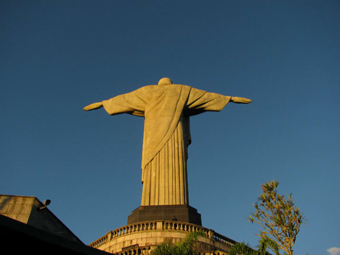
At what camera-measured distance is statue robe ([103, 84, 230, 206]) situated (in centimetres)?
1507

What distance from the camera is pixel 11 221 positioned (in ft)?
14.2

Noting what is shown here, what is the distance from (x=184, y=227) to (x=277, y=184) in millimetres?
3556

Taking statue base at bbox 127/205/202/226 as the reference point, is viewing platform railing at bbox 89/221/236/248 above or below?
below

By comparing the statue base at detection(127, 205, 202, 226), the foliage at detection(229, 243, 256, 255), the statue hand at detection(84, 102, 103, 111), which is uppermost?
the statue hand at detection(84, 102, 103, 111)

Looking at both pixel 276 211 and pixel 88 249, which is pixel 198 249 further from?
pixel 88 249

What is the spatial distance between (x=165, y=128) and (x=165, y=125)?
149 millimetres

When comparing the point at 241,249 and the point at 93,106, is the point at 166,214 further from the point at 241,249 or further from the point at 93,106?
the point at 93,106

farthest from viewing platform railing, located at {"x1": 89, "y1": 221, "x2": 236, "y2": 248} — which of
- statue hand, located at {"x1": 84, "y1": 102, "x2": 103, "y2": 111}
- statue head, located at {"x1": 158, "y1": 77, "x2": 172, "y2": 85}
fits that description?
statue head, located at {"x1": 158, "y1": 77, "x2": 172, "y2": 85}

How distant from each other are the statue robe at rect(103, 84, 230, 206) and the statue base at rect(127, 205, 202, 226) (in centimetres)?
51

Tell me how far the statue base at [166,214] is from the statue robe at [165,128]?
51cm

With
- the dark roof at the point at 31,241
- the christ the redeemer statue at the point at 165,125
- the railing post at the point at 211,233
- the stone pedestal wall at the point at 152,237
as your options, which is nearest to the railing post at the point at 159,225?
the stone pedestal wall at the point at 152,237

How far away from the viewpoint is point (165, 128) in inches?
647

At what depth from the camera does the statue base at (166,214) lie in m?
13.7

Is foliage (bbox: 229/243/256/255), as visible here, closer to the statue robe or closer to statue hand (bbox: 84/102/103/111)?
the statue robe
